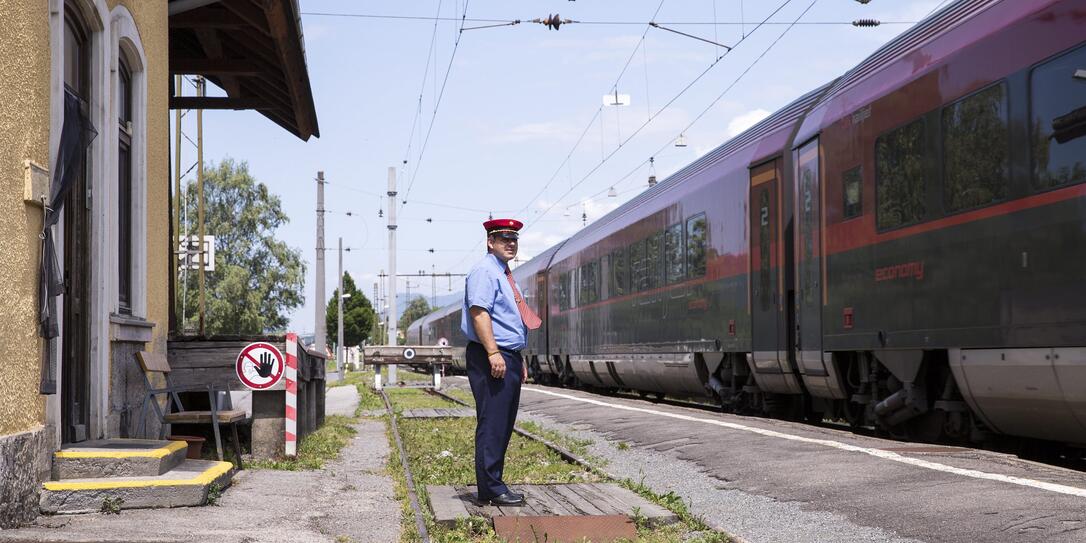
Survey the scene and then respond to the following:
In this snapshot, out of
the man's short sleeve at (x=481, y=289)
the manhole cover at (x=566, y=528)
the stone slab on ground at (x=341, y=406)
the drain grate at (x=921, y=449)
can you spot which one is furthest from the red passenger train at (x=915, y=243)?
the stone slab on ground at (x=341, y=406)

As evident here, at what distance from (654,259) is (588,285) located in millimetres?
6030

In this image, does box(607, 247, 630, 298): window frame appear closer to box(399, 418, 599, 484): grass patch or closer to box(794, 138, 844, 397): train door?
box(399, 418, 599, 484): grass patch

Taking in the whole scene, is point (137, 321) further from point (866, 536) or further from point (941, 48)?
point (941, 48)

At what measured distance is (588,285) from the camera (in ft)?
85.3

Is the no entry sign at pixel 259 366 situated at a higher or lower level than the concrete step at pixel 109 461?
higher

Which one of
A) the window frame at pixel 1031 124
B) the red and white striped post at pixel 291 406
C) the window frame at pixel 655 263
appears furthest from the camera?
the window frame at pixel 655 263

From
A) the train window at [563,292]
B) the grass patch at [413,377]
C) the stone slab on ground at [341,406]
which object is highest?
the train window at [563,292]

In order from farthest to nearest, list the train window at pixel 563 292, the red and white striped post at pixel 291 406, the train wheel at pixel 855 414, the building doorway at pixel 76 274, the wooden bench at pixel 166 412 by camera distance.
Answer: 1. the train window at pixel 563 292
2. the train wheel at pixel 855 414
3. the red and white striped post at pixel 291 406
4. the wooden bench at pixel 166 412
5. the building doorway at pixel 76 274

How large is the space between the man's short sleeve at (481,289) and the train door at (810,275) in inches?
216

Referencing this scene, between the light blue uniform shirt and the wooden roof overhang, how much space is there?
4.90 m

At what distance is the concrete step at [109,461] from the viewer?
762 centimetres

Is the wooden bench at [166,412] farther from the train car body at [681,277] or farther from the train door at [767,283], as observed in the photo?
the train car body at [681,277]

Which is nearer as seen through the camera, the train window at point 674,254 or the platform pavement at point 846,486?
the platform pavement at point 846,486

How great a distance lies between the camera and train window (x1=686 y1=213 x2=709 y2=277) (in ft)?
55.7
